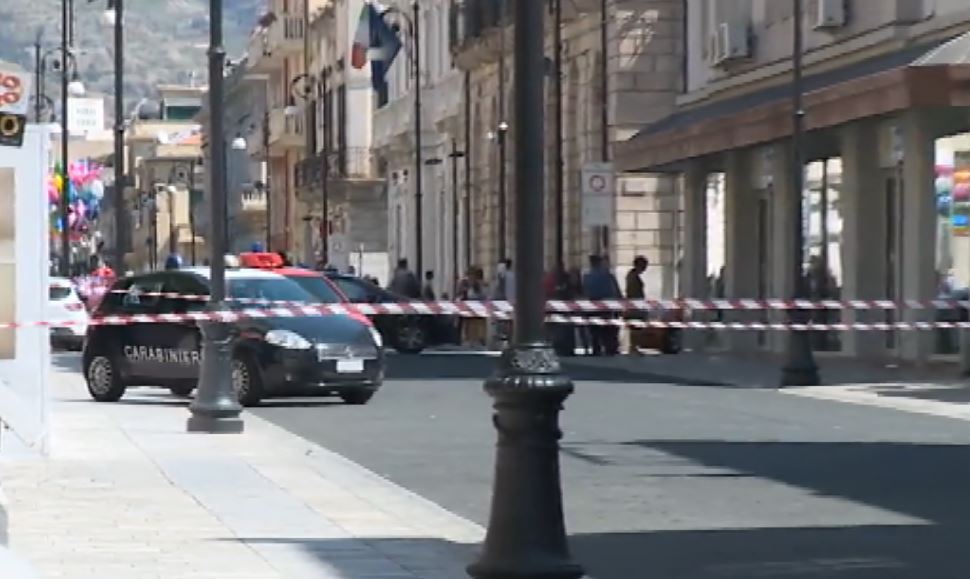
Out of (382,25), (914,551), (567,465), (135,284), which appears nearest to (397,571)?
(914,551)

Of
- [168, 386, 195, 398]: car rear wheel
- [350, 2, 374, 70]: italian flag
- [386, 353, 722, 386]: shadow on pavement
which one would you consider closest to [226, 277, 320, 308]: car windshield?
[168, 386, 195, 398]: car rear wheel

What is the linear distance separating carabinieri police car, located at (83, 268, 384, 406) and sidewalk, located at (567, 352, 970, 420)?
569 cm

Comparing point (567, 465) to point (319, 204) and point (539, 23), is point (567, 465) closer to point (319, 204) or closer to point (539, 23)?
point (539, 23)

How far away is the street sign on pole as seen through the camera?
1774 inches

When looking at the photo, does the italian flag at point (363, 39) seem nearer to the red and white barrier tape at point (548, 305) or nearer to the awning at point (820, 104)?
the awning at point (820, 104)

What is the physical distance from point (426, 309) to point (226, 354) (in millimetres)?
3860

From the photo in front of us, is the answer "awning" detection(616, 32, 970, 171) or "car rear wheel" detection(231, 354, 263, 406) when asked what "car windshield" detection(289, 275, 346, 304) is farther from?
"awning" detection(616, 32, 970, 171)

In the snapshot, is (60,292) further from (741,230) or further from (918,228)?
(918,228)

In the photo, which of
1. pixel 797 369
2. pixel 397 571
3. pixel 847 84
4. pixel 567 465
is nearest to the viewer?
pixel 397 571

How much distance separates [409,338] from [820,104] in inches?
553

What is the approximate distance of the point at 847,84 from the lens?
117 feet

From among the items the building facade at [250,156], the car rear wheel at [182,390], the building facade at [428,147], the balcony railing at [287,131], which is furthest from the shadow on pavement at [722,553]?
the building facade at [250,156]

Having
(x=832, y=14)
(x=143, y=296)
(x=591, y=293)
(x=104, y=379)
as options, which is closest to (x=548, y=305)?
(x=143, y=296)

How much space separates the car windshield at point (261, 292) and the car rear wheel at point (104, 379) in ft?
5.19
